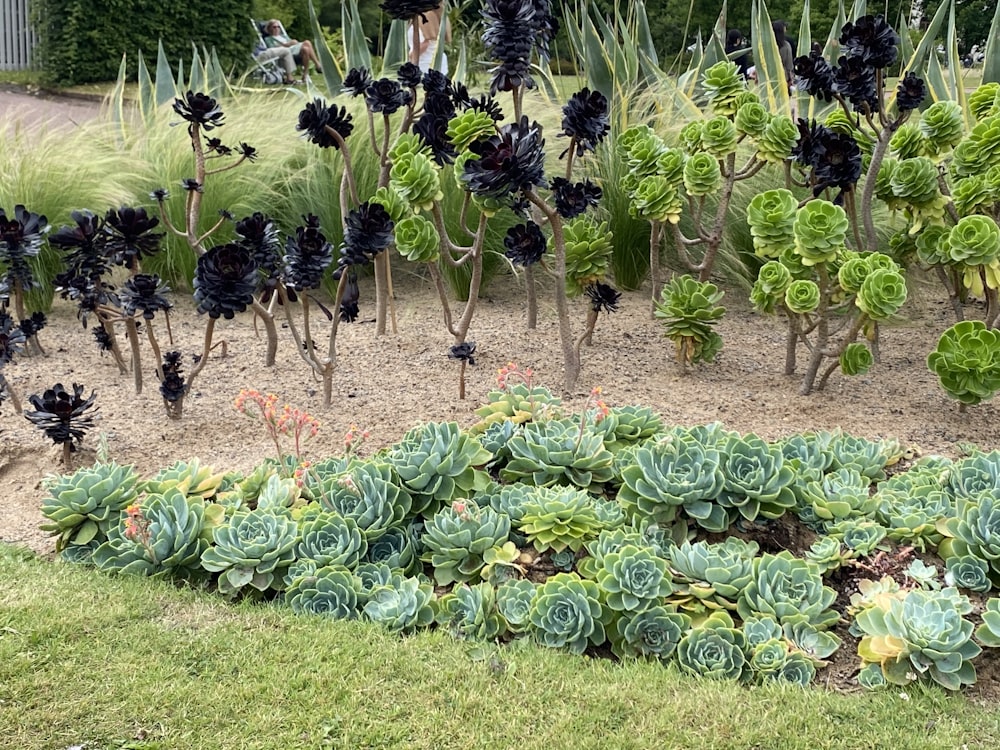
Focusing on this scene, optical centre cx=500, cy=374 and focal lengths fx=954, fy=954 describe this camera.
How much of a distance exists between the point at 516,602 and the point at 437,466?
53 cm

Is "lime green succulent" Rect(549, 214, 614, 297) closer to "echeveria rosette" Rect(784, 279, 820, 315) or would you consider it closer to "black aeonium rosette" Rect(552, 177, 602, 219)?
"black aeonium rosette" Rect(552, 177, 602, 219)

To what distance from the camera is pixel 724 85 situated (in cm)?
400

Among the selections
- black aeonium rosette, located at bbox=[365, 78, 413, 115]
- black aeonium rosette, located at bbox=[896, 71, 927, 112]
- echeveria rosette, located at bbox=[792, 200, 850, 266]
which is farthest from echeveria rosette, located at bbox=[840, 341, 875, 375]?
black aeonium rosette, located at bbox=[365, 78, 413, 115]

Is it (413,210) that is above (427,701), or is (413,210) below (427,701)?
above

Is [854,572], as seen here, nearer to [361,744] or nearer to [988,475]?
[988,475]

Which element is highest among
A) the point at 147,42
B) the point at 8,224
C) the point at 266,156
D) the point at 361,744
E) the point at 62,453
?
the point at 147,42

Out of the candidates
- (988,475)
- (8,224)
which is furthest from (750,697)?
(8,224)

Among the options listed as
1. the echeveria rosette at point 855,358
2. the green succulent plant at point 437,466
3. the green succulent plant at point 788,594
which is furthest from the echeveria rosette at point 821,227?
→ the green succulent plant at point 437,466

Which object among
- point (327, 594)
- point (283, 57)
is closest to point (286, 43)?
point (283, 57)

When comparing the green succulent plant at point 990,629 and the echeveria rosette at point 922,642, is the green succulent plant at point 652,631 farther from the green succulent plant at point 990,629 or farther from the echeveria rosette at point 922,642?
the green succulent plant at point 990,629

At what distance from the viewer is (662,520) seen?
8.92ft

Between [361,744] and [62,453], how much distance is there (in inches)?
73.5

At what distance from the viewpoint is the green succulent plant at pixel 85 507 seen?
270cm

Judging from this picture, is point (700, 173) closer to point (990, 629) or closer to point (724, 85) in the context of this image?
point (724, 85)
